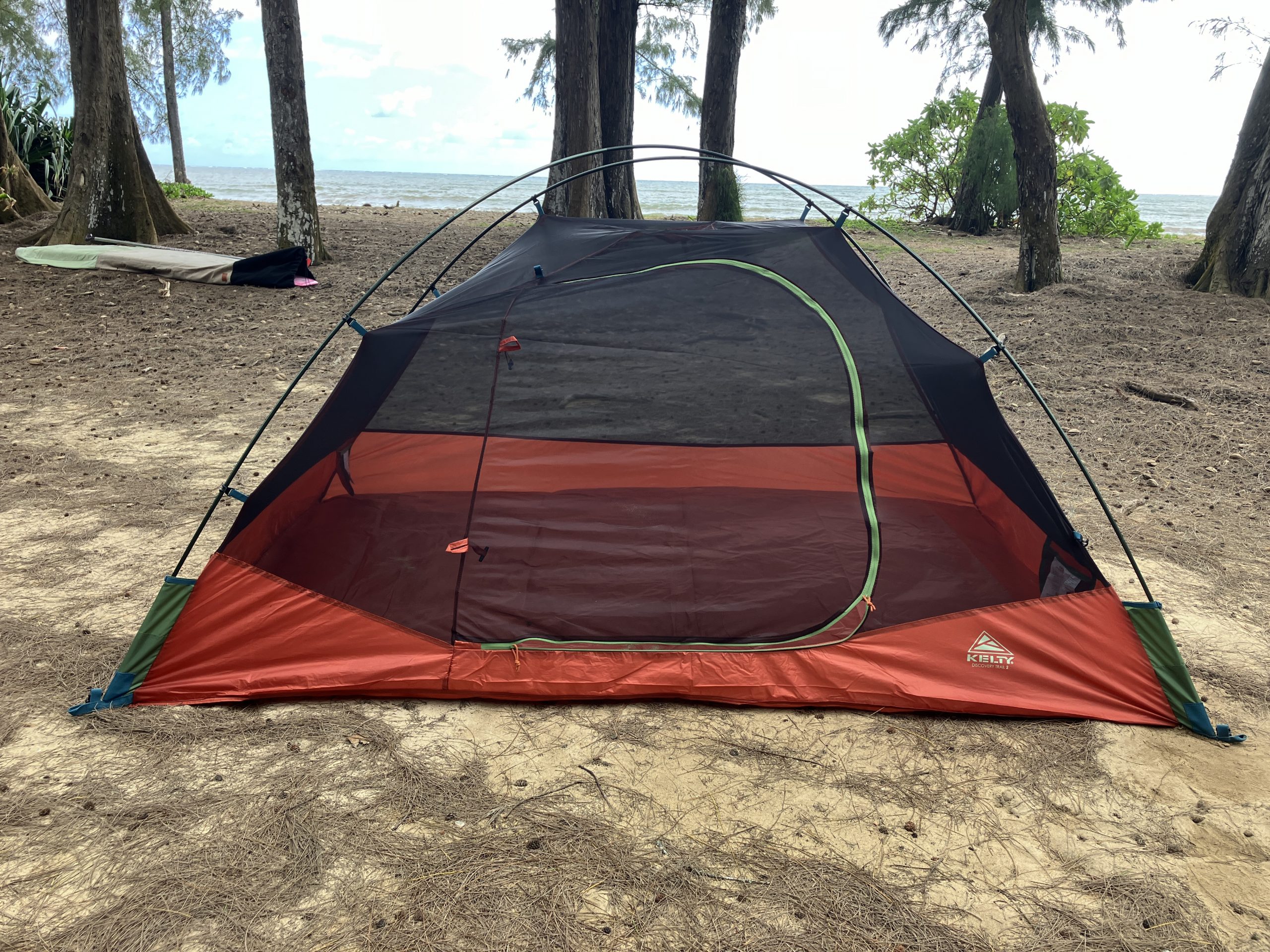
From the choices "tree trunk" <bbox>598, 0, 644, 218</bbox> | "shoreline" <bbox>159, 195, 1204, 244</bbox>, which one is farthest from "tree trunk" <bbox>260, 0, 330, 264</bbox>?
"shoreline" <bbox>159, 195, 1204, 244</bbox>

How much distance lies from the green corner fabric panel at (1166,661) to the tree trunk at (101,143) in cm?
905

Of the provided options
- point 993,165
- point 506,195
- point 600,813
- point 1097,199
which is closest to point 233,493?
point 600,813

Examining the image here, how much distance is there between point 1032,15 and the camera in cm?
973

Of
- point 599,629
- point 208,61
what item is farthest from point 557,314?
point 208,61

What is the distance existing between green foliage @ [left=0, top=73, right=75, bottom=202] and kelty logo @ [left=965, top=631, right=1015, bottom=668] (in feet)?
39.8

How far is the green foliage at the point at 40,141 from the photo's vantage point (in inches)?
426

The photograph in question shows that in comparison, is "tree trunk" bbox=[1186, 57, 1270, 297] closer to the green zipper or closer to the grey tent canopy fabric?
the green zipper

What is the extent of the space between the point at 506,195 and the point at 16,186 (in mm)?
35633

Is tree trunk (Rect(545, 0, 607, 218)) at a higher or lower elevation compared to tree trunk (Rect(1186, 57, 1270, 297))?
→ higher

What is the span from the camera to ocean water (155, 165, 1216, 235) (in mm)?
29844

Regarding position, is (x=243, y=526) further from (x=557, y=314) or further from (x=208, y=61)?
(x=208, y=61)

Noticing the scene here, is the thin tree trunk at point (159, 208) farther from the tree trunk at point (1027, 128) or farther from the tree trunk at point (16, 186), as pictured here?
the tree trunk at point (1027, 128)

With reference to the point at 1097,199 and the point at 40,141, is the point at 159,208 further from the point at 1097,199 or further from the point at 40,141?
the point at 1097,199

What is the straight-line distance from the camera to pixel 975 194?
40.3 feet
